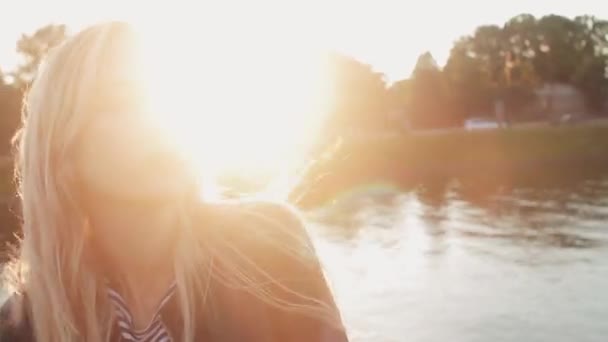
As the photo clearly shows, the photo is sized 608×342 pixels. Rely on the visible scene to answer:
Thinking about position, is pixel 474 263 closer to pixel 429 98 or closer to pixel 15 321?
pixel 15 321

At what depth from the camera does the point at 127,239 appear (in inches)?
67.2

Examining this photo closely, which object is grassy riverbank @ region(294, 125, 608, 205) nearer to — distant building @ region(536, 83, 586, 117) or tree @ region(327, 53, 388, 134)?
tree @ region(327, 53, 388, 134)

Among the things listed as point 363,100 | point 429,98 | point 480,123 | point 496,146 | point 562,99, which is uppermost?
point 429,98

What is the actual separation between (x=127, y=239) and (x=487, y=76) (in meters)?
79.7

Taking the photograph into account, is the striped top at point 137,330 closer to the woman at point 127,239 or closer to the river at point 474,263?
the woman at point 127,239

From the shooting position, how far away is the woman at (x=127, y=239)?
153 centimetres

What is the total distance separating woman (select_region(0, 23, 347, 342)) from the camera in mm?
1532

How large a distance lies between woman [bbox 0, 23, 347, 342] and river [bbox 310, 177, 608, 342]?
8.87m

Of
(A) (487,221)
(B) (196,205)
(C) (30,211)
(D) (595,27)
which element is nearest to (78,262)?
(C) (30,211)

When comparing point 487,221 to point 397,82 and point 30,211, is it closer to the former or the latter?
point 30,211

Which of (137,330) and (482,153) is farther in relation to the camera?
(482,153)

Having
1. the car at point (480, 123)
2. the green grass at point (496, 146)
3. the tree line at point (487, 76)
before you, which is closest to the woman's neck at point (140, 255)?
the tree line at point (487, 76)

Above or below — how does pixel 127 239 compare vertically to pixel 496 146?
above

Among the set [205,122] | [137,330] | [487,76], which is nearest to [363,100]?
[487,76]
